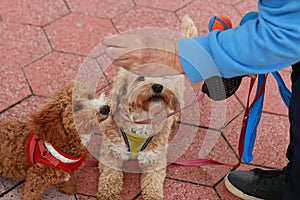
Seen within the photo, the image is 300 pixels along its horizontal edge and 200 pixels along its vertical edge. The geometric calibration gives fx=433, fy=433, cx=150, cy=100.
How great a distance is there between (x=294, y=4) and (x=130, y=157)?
50.6 inches

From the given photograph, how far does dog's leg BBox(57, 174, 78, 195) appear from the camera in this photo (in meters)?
A: 2.14

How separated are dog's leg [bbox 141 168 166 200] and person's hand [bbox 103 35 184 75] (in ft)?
2.98

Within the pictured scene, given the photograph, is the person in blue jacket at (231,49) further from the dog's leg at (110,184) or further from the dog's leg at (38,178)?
the dog's leg at (110,184)

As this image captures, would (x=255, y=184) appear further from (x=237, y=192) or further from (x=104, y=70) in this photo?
(x=104, y=70)

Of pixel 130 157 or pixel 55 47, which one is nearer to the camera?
pixel 130 157

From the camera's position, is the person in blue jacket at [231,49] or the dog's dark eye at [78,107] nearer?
the person in blue jacket at [231,49]

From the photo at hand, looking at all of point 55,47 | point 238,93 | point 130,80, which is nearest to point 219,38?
point 130,80

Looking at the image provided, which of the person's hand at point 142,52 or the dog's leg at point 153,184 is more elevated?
the person's hand at point 142,52

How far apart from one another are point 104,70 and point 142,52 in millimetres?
1256

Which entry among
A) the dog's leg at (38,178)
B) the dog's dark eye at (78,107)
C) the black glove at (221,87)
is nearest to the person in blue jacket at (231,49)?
the black glove at (221,87)

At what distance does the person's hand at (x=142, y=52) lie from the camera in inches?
55.4

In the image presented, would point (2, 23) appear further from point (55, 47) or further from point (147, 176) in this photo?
point (147, 176)

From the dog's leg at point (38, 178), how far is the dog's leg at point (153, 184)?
1.51 feet

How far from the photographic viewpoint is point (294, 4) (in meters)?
1.24
